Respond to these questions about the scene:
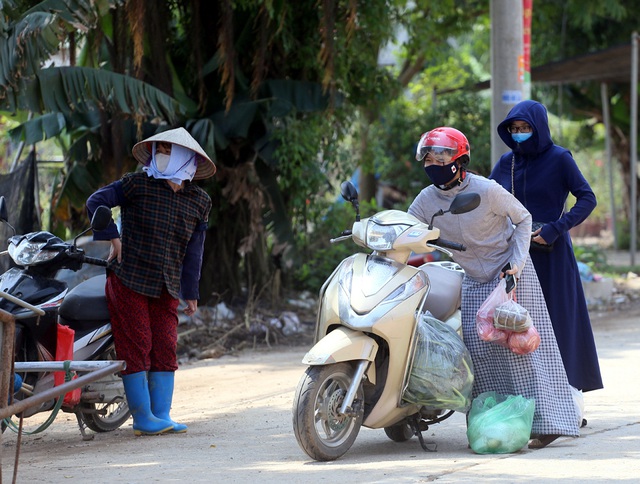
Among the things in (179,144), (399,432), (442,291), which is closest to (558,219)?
(442,291)

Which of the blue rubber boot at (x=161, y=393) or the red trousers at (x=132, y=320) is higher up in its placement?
the red trousers at (x=132, y=320)

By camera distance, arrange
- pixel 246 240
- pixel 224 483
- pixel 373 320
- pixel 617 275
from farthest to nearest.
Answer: pixel 617 275, pixel 246 240, pixel 373 320, pixel 224 483

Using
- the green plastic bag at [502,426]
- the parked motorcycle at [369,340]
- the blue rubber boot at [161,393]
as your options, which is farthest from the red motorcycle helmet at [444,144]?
the blue rubber boot at [161,393]

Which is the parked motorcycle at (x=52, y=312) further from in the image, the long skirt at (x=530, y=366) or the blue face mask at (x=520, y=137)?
the blue face mask at (x=520, y=137)

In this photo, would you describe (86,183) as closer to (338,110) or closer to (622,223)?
(338,110)

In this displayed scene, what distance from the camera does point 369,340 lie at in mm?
5051

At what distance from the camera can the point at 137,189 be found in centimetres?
593

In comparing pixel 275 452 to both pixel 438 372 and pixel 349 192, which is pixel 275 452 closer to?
pixel 438 372

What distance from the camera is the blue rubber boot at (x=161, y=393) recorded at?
20.1ft

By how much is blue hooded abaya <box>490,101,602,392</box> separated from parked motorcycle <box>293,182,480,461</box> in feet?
2.40

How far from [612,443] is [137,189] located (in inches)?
119

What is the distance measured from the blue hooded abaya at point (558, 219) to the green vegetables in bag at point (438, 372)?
745 mm

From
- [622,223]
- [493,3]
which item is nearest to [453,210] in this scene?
[493,3]

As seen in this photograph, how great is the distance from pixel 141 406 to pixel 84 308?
0.68 metres
